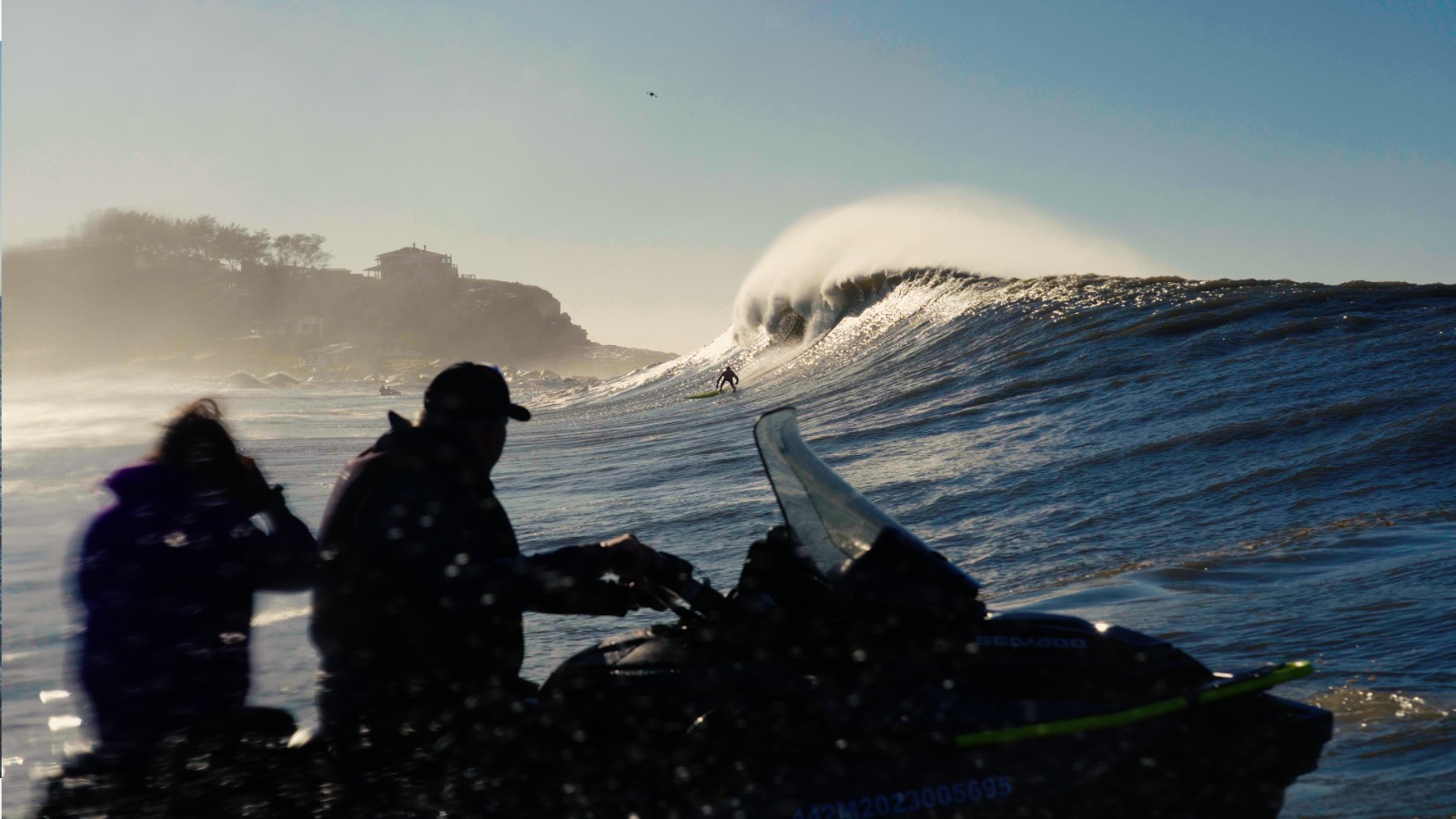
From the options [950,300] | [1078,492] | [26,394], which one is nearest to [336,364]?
[26,394]

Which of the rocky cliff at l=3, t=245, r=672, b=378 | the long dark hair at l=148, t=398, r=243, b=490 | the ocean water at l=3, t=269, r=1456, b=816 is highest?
the rocky cliff at l=3, t=245, r=672, b=378

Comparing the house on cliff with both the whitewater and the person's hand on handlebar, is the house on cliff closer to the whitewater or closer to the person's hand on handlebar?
the whitewater

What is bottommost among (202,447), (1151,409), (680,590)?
(1151,409)

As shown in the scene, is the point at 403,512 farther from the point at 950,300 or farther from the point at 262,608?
the point at 950,300

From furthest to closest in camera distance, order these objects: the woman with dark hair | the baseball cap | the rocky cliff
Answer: the rocky cliff
the baseball cap
the woman with dark hair

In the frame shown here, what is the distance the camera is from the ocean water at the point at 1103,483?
5.02 metres

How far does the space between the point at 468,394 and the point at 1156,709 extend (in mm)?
1873

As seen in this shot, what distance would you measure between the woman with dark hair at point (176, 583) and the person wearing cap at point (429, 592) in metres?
0.23

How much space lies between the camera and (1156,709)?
2.67 meters

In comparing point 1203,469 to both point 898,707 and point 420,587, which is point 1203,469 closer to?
point 898,707

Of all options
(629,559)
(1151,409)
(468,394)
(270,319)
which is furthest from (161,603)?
(270,319)

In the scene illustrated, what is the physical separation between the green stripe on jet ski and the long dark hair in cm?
204

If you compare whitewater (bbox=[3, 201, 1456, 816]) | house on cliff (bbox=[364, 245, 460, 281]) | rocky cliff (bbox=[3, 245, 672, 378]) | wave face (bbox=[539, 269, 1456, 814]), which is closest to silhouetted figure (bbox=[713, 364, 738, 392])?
whitewater (bbox=[3, 201, 1456, 816])

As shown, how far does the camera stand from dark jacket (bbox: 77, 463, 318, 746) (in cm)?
268
